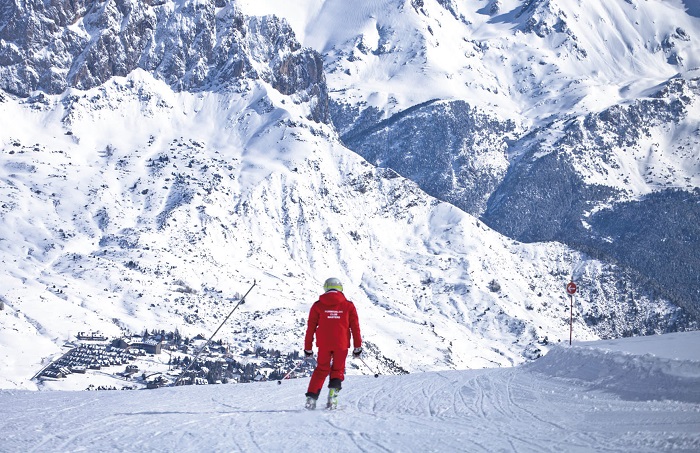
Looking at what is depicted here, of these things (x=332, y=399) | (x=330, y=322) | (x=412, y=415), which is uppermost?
(x=330, y=322)

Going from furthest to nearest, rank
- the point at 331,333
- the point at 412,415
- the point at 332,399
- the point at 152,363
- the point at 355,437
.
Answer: the point at 152,363 < the point at 332,399 < the point at 412,415 < the point at 331,333 < the point at 355,437

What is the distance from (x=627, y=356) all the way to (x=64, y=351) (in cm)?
14848

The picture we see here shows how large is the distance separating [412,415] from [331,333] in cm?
251

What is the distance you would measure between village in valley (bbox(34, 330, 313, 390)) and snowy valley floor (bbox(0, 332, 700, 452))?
314ft

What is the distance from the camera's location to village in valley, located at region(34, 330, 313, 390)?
428 feet

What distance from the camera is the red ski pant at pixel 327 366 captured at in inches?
710

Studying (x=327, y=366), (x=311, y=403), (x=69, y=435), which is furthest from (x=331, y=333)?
(x=69, y=435)

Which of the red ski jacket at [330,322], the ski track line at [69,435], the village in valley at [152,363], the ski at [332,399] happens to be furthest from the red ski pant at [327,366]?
the village in valley at [152,363]

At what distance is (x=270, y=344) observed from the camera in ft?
611

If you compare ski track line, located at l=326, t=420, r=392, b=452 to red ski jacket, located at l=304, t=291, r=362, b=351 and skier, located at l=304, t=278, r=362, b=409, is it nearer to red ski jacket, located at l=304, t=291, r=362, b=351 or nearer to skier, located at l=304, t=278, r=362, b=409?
skier, located at l=304, t=278, r=362, b=409

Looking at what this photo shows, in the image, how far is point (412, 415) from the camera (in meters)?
18.1

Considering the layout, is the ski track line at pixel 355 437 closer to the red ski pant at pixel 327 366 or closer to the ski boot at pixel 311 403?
the red ski pant at pixel 327 366

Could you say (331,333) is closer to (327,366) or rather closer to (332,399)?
(327,366)

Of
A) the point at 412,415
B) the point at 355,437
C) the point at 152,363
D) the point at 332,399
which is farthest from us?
the point at 152,363
